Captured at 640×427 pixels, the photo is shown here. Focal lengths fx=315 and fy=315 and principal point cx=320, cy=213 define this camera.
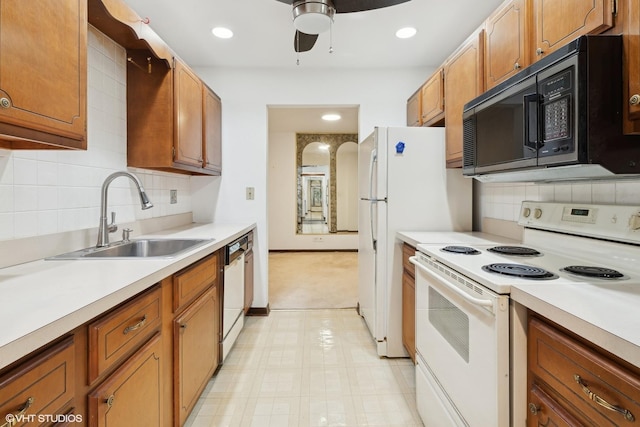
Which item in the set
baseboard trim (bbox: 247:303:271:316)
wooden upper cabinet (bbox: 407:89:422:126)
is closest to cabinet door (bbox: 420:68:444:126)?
wooden upper cabinet (bbox: 407:89:422:126)

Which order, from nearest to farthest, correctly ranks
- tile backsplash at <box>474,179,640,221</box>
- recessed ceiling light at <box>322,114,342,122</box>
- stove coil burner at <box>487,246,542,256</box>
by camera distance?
tile backsplash at <box>474,179,640,221</box> → stove coil burner at <box>487,246,542,256</box> → recessed ceiling light at <box>322,114,342,122</box>

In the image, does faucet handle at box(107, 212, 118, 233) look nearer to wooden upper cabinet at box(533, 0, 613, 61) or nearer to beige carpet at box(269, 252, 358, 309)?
beige carpet at box(269, 252, 358, 309)

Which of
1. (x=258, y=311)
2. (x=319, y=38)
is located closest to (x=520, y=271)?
(x=319, y=38)

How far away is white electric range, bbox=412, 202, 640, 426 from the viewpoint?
1045 mm

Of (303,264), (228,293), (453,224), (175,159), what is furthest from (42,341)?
(303,264)

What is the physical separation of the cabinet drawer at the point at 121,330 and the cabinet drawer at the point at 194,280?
0.53 feet

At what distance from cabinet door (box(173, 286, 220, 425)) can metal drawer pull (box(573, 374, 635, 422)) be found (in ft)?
4.67

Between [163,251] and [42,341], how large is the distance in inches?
55.2

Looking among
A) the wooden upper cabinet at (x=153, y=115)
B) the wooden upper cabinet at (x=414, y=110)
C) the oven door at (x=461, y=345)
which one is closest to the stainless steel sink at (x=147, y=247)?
the wooden upper cabinet at (x=153, y=115)

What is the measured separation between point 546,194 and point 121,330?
6.84 feet

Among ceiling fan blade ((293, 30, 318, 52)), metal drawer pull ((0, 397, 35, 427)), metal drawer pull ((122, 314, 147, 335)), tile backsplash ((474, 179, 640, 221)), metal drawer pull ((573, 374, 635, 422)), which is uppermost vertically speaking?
ceiling fan blade ((293, 30, 318, 52))

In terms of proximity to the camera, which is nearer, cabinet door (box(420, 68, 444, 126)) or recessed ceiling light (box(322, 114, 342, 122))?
cabinet door (box(420, 68, 444, 126))

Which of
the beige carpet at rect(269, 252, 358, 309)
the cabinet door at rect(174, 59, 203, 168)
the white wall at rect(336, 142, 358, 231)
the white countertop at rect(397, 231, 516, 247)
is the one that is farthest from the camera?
the white wall at rect(336, 142, 358, 231)

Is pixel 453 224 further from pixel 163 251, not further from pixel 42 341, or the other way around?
pixel 42 341
